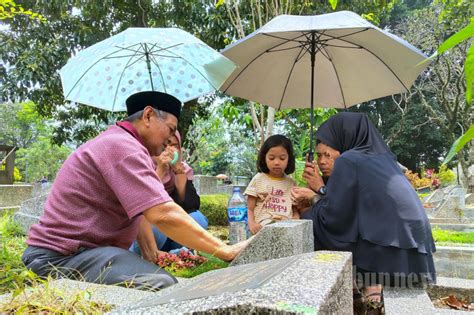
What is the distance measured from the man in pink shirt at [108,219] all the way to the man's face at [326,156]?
4.57 feet

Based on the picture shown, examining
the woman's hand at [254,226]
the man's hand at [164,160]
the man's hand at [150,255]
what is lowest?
the woman's hand at [254,226]

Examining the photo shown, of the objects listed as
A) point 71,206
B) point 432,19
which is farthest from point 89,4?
point 432,19

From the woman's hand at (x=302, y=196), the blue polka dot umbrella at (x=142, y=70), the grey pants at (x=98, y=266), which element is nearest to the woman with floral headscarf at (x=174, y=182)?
the blue polka dot umbrella at (x=142, y=70)

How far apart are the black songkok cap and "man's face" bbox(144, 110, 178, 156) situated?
0.07m

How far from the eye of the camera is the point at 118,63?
14.3 ft

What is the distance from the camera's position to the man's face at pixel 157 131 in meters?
2.50

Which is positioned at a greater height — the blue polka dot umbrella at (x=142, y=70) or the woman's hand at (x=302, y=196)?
the blue polka dot umbrella at (x=142, y=70)

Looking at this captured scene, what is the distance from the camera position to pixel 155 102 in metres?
2.58

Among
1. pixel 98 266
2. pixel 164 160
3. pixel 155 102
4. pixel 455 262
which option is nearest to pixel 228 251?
pixel 98 266

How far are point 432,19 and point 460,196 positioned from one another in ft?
30.8

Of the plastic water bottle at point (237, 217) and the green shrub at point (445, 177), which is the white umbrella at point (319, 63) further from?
the green shrub at point (445, 177)

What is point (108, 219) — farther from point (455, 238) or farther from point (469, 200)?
point (469, 200)

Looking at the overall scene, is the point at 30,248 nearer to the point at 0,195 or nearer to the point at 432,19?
the point at 0,195

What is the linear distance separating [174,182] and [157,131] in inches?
62.6
